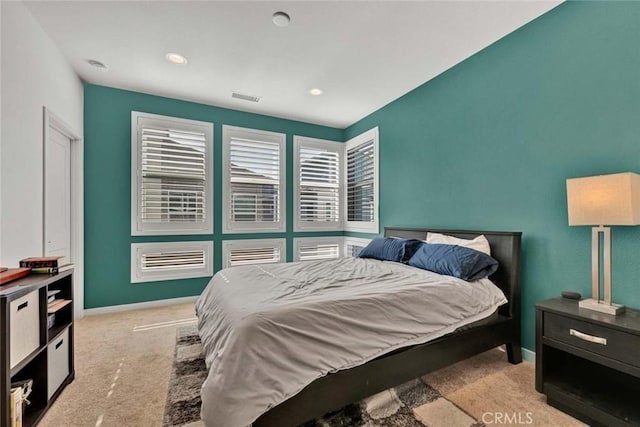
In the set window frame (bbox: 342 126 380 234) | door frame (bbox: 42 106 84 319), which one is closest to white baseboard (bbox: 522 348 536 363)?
window frame (bbox: 342 126 380 234)

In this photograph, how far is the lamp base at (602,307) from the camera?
1617 mm

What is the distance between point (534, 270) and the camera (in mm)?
2297

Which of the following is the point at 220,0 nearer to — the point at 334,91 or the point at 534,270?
the point at 334,91

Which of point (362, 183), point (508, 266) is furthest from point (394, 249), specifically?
point (362, 183)

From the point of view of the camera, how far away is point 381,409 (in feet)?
5.41

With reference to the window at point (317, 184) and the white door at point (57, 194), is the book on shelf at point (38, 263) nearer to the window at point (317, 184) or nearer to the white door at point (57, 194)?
the white door at point (57, 194)

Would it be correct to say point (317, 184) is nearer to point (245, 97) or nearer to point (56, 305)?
point (245, 97)

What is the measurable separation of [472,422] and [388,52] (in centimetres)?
302

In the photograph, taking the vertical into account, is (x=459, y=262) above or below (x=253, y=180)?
below

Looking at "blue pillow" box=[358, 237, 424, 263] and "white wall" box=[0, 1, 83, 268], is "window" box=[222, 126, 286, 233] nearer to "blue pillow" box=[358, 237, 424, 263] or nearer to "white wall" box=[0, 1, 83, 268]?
"blue pillow" box=[358, 237, 424, 263]

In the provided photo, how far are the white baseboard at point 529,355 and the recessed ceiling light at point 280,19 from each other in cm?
339

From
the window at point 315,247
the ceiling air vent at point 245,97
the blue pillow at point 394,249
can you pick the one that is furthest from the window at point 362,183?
the ceiling air vent at point 245,97

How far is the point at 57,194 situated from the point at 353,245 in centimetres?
391

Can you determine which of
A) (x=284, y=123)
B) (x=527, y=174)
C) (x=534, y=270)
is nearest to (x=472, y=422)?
(x=534, y=270)
